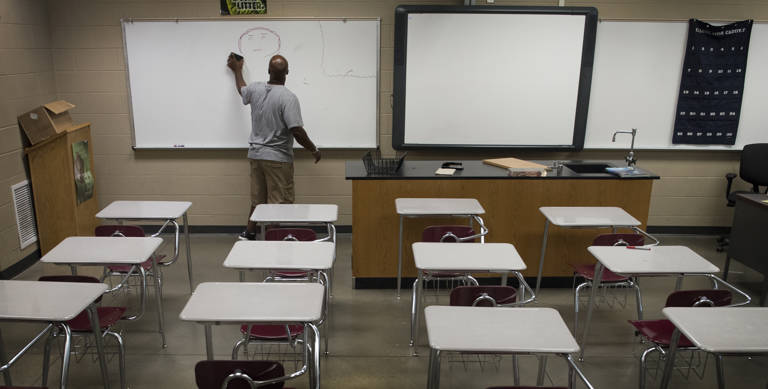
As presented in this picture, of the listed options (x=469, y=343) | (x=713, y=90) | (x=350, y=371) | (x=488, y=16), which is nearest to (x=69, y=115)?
(x=350, y=371)

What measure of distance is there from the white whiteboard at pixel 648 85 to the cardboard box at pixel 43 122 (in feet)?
16.2

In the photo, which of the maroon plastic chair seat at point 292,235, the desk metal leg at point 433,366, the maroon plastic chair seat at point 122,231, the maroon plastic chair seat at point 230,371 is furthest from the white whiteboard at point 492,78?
the maroon plastic chair seat at point 230,371

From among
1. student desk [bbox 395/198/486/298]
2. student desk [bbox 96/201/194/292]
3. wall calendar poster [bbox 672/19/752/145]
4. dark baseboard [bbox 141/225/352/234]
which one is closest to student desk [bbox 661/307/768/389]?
student desk [bbox 395/198/486/298]

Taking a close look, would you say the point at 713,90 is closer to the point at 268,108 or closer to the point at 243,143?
the point at 268,108

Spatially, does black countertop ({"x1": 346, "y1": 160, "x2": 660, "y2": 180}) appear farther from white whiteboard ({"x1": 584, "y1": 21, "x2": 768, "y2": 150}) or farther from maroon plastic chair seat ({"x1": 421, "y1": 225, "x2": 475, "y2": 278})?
white whiteboard ({"x1": 584, "y1": 21, "x2": 768, "y2": 150})

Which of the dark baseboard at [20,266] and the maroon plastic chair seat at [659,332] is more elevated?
the maroon plastic chair seat at [659,332]

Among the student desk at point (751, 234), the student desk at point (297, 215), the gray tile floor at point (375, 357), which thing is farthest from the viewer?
the student desk at point (751, 234)

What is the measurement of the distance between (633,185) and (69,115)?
494 centimetres

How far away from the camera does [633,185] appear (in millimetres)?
4344

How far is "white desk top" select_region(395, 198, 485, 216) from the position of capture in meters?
3.84

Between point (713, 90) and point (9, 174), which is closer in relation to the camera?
point (9, 174)

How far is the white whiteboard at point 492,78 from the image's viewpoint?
5188 mm

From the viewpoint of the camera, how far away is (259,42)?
518cm

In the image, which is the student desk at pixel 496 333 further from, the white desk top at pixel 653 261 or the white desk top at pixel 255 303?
the white desk top at pixel 653 261
